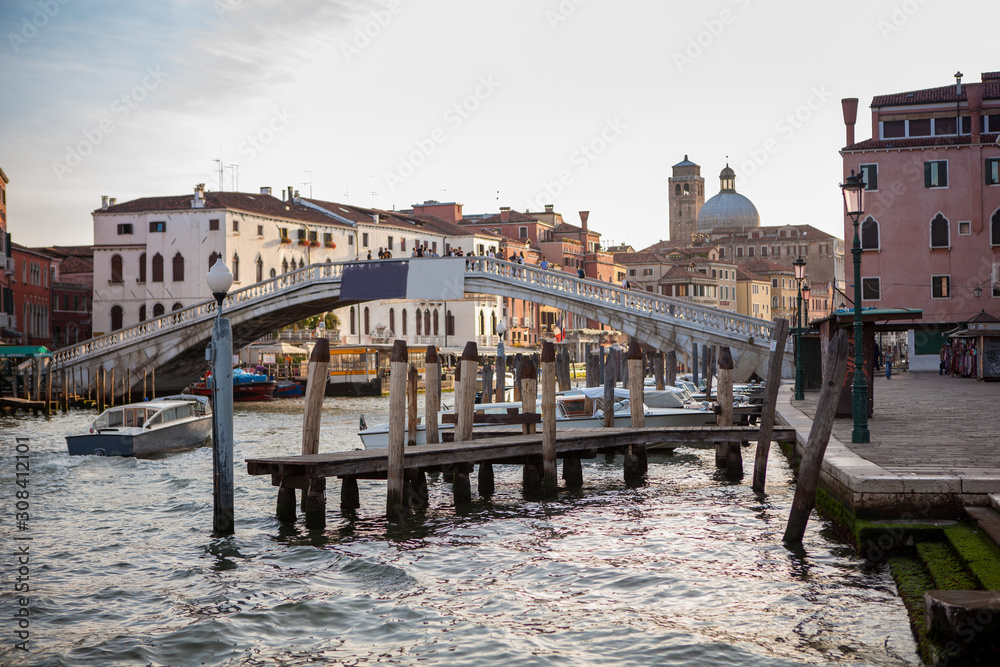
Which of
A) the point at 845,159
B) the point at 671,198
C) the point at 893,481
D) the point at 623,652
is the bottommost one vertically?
the point at 623,652

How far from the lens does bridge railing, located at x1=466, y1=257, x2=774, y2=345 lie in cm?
2450

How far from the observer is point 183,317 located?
3141 cm

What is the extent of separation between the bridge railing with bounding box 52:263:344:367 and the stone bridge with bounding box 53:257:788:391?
0.03m

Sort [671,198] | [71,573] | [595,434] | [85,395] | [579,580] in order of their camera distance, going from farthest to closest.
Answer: [671,198], [85,395], [595,434], [71,573], [579,580]

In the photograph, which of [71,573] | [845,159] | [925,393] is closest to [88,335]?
[845,159]

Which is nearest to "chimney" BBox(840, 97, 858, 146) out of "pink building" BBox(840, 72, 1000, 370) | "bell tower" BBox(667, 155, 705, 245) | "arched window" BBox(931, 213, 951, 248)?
"pink building" BBox(840, 72, 1000, 370)

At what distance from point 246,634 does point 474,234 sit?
48155 mm

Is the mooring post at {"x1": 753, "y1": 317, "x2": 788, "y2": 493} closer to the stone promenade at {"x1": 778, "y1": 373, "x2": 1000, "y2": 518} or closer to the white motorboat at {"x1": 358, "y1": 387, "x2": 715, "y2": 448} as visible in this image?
the stone promenade at {"x1": 778, "y1": 373, "x2": 1000, "y2": 518}

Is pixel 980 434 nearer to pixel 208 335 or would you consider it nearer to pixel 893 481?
pixel 893 481

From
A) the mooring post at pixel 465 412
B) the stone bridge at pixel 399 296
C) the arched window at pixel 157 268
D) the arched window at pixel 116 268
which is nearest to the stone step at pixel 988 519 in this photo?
the mooring post at pixel 465 412

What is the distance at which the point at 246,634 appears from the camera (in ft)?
22.0

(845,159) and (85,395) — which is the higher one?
(845,159)

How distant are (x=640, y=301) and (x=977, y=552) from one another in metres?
20.4

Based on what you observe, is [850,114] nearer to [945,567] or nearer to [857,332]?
[857,332]
